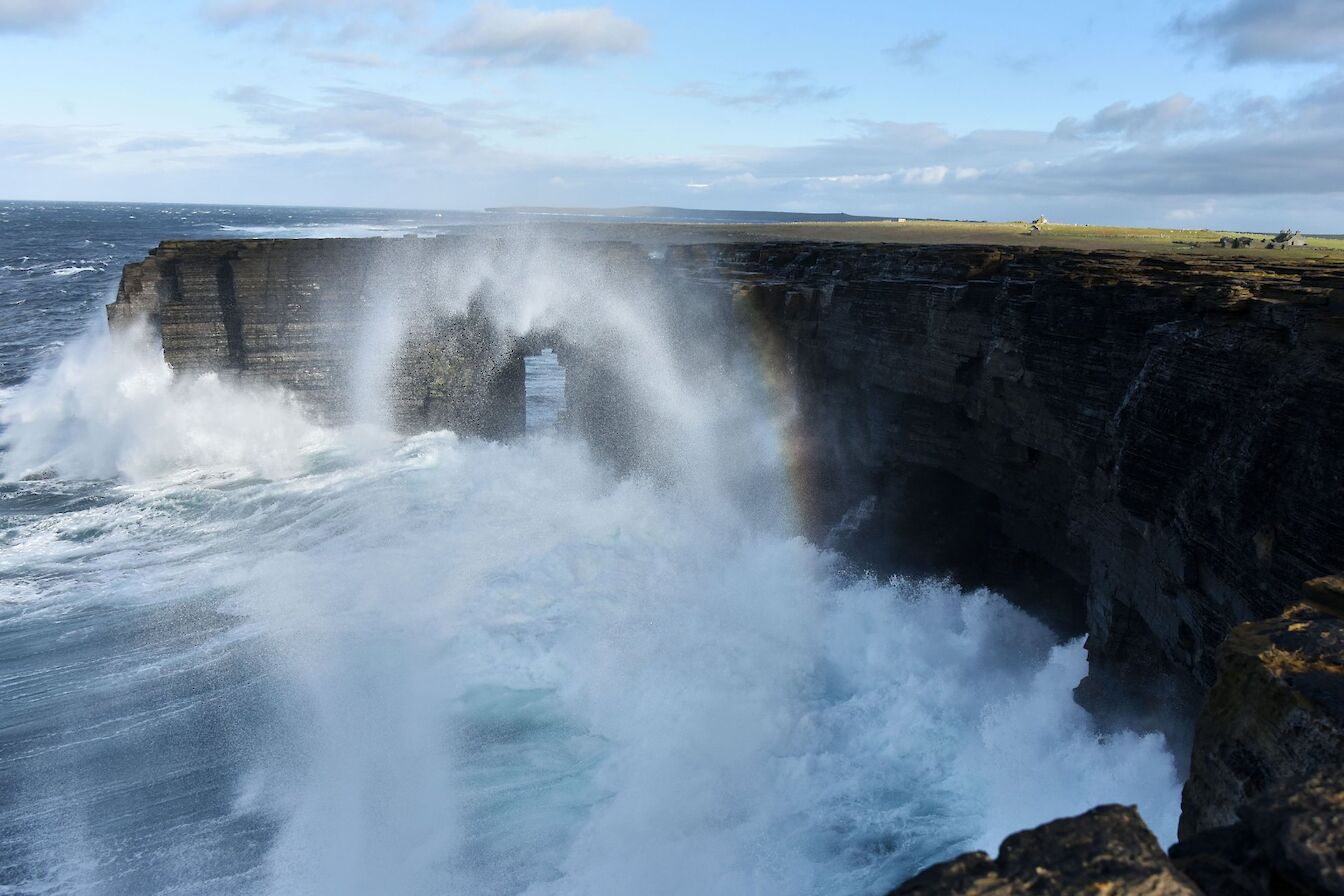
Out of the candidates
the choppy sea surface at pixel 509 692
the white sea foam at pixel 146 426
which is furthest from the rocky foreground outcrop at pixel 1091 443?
the choppy sea surface at pixel 509 692

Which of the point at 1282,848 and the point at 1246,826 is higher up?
the point at 1282,848

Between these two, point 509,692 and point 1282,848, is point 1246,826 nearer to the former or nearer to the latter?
point 1282,848

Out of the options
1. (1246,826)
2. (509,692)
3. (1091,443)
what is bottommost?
(509,692)

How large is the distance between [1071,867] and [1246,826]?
930mm

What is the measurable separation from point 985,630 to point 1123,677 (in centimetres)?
408

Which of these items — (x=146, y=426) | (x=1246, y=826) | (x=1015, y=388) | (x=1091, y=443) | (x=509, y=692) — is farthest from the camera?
(x=146, y=426)

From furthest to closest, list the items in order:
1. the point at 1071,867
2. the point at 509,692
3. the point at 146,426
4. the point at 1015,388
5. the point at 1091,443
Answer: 1. the point at 146,426
2. the point at 1015,388
3. the point at 509,692
4. the point at 1091,443
5. the point at 1071,867

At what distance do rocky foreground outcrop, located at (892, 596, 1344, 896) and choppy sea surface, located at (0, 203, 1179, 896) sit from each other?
19.0 ft

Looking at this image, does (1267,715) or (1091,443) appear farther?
(1091,443)

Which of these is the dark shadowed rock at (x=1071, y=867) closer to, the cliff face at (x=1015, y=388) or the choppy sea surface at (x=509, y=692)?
the cliff face at (x=1015, y=388)

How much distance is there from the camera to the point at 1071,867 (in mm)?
2914

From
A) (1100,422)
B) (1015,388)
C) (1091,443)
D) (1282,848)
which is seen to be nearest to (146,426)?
(1015,388)

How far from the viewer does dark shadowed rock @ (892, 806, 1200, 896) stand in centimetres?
282

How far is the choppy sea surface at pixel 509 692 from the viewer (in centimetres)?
927
